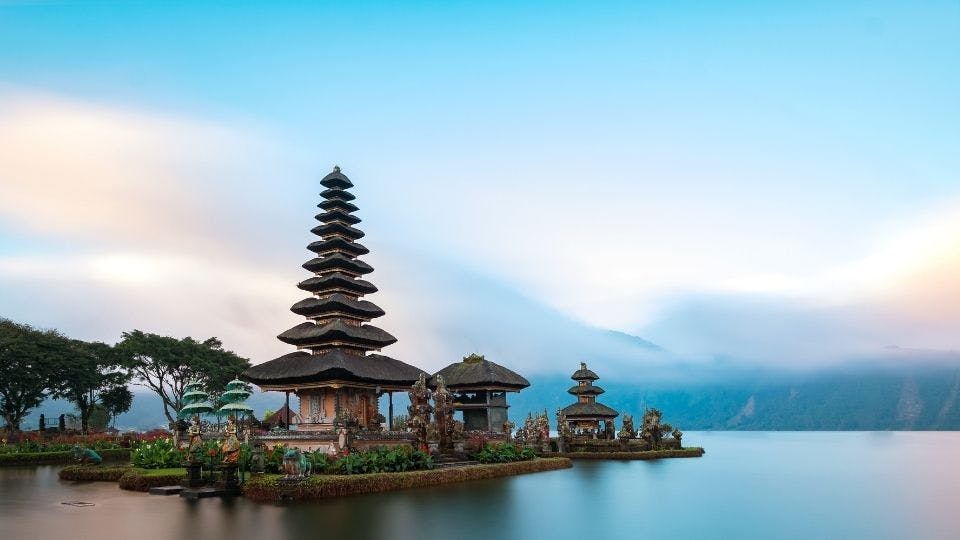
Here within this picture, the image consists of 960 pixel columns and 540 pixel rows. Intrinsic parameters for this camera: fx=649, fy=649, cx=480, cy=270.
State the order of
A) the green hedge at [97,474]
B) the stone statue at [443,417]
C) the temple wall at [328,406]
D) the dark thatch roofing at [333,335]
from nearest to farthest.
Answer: the green hedge at [97,474], the stone statue at [443,417], the temple wall at [328,406], the dark thatch roofing at [333,335]

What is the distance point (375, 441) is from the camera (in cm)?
3284

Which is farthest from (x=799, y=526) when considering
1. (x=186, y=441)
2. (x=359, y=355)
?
(x=186, y=441)

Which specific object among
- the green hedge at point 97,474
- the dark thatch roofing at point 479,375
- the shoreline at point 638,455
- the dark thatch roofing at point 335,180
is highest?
the dark thatch roofing at point 335,180

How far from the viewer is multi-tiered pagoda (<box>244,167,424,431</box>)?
37.9m

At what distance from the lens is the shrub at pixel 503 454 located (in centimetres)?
3359

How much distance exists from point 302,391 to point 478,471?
46.3ft

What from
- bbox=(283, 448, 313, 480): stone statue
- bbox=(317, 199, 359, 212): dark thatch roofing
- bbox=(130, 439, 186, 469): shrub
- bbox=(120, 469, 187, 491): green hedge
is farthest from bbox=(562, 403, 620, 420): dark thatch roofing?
bbox=(283, 448, 313, 480): stone statue

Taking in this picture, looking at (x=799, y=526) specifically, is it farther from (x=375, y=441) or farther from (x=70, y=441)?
(x=70, y=441)

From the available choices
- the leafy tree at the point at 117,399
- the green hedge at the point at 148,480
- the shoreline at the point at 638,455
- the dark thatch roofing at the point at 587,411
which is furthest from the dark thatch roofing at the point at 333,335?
the leafy tree at the point at 117,399

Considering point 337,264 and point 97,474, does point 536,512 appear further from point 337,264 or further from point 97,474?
point 337,264

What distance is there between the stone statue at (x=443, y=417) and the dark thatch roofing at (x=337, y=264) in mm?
13833

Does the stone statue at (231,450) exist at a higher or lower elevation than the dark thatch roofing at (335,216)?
lower

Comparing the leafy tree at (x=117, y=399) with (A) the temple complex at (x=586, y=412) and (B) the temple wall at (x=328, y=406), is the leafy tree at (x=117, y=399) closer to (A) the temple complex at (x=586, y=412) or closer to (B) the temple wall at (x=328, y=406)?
(B) the temple wall at (x=328, y=406)

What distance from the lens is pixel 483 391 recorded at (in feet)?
161
